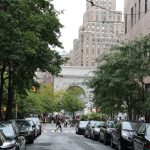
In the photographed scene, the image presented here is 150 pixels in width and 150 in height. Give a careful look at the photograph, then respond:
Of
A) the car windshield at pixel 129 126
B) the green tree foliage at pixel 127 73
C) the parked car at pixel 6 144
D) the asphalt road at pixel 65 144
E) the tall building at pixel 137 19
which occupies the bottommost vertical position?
the asphalt road at pixel 65 144

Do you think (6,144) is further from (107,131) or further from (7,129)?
(107,131)

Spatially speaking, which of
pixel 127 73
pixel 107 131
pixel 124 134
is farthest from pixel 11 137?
pixel 127 73

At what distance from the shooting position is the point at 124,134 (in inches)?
992

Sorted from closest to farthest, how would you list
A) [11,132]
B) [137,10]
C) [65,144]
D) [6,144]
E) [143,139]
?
[6,144] < [11,132] < [143,139] < [65,144] < [137,10]

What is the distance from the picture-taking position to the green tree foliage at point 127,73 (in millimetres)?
37531

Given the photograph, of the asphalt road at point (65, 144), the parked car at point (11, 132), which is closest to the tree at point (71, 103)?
the asphalt road at point (65, 144)

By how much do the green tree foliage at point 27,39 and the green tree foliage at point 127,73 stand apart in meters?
3.55

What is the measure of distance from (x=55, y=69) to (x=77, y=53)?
136265mm

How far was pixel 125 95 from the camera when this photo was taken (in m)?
38.5

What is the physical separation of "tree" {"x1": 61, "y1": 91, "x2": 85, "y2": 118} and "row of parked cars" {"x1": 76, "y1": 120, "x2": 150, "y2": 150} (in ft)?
212

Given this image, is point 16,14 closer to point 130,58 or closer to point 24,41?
point 24,41

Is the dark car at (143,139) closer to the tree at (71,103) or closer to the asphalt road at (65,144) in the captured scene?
the asphalt road at (65,144)

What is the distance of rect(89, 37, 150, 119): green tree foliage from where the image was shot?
123ft

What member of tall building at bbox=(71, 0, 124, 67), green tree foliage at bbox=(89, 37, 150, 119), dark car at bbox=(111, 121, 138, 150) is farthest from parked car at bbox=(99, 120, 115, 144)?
tall building at bbox=(71, 0, 124, 67)
